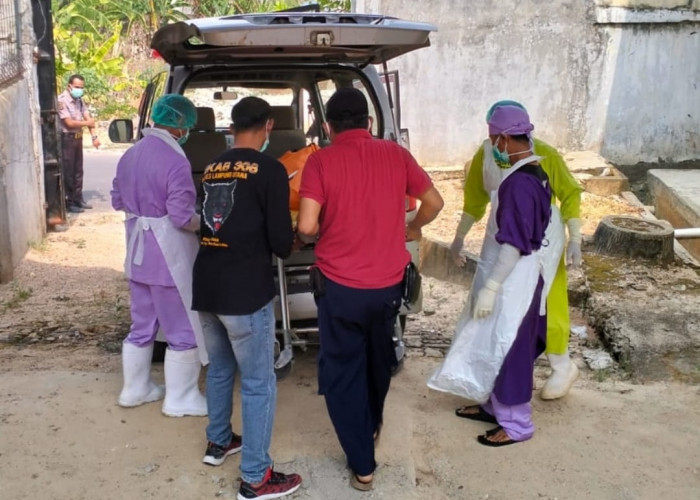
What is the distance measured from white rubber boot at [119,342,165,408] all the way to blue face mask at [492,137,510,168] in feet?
6.83

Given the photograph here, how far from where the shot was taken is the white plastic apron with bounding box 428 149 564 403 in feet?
11.8

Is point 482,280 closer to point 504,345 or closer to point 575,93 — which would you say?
point 504,345

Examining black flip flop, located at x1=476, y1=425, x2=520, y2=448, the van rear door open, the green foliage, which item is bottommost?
black flip flop, located at x1=476, y1=425, x2=520, y2=448

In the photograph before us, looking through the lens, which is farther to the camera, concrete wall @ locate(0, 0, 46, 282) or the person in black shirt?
concrete wall @ locate(0, 0, 46, 282)

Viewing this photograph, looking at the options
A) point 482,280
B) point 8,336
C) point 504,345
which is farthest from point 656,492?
point 8,336

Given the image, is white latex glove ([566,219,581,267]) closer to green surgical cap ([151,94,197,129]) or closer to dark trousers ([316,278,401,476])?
dark trousers ([316,278,401,476])

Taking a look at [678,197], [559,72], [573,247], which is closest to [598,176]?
[678,197]

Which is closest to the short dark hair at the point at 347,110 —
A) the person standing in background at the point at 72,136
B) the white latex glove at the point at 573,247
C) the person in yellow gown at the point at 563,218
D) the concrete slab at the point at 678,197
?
the person in yellow gown at the point at 563,218

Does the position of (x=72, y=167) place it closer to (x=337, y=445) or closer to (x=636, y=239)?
(x=636, y=239)

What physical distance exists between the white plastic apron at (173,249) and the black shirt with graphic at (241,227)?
0.69 meters

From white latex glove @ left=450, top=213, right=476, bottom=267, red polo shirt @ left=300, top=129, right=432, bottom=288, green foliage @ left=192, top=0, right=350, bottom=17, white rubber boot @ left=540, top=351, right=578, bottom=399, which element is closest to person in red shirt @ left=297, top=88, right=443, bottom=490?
red polo shirt @ left=300, top=129, right=432, bottom=288

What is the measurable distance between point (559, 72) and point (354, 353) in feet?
33.1

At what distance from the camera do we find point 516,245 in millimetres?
3434

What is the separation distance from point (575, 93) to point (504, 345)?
949 cm
